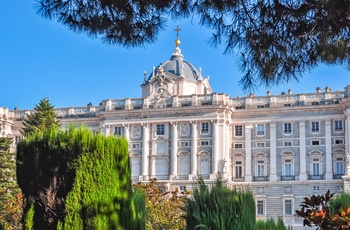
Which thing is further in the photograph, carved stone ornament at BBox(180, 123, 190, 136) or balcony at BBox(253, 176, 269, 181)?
carved stone ornament at BBox(180, 123, 190, 136)

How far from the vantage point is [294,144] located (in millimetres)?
60375

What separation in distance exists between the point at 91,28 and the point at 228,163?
2039 inches

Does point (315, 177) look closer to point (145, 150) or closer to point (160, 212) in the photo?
point (145, 150)

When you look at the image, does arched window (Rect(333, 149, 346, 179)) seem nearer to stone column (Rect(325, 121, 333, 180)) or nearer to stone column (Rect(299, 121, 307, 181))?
stone column (Rect(325, 121, 333, 180))

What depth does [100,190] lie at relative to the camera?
1207 cm

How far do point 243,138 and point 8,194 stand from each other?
28706 mm

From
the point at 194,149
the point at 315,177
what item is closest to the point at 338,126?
the point at 315,177

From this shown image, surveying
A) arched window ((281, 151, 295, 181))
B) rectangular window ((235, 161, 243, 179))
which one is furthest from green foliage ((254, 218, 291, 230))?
rectangular window ((235, 161, 243, 179))

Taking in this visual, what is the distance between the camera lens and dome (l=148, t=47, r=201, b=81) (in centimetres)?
6719

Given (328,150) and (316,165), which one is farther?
(316,165)

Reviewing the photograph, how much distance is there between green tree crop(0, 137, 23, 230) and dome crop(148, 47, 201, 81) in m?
27.0

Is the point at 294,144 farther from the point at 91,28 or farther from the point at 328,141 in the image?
the point at 91,28

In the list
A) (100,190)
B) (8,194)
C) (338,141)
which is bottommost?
(8,194)

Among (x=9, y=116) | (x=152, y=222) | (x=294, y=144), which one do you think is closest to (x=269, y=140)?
(x=294, y=144)
